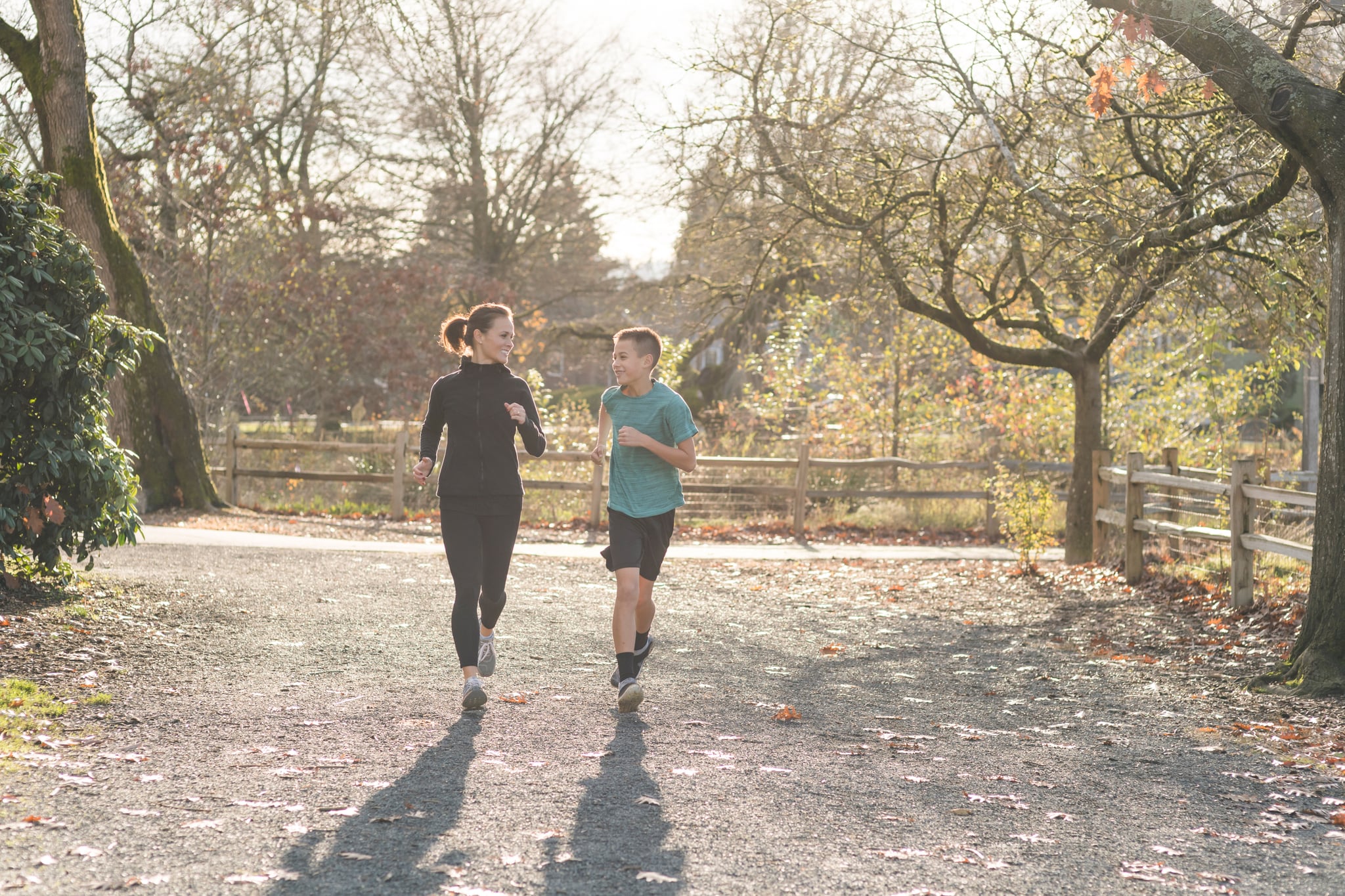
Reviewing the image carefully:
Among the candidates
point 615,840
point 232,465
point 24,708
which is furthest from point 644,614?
point 232,465

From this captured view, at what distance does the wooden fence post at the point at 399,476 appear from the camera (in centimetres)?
1706

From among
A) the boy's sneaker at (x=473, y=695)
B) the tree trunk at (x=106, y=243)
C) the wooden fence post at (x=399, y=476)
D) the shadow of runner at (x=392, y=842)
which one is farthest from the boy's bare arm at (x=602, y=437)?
the wooden fence post at (x=399, y=476)

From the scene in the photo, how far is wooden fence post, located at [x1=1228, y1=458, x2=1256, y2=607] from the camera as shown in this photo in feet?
31.9

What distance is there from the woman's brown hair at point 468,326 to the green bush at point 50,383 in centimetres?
260

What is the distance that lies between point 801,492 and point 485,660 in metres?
11.1

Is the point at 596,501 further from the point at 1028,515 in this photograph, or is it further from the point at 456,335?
the point at 456,335

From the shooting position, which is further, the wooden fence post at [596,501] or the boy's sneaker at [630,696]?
the wooden fence post at [596,501]

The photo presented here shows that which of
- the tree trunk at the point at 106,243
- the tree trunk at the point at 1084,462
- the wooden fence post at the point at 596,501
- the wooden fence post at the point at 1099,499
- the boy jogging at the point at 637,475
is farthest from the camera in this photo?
the wooden fence post at the point at 596,501

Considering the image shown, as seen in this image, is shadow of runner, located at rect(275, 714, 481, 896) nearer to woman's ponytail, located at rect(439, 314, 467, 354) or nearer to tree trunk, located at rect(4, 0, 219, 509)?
woman's ponytail, located at rect(439, 314, 467, 354)

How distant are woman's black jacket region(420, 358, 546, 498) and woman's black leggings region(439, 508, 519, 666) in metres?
Result: 0.14

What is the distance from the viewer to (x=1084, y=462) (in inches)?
529

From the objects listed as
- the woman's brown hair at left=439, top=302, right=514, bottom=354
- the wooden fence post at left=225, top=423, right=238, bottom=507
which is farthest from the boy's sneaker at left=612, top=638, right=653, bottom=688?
the wooden fence post at left=225, top=423, right=238, bottom=507

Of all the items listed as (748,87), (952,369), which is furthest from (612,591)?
(952,369)

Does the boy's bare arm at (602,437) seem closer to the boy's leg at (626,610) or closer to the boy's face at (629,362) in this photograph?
the boy's face at (629,362)
